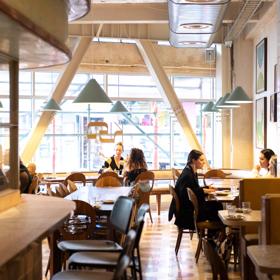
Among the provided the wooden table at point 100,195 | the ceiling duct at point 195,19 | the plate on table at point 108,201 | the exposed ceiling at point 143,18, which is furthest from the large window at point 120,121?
the plate on table at point 108,201

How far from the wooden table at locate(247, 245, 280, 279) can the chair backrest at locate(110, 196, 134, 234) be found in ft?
3.27

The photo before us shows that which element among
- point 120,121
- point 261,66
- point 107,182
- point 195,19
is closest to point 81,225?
point 107,182

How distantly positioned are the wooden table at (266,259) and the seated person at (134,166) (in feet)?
17.1

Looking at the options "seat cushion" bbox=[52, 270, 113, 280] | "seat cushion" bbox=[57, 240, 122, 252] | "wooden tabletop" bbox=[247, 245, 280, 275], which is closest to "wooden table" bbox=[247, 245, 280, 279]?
"wooden tabletop" bbox=[247, 245, 280, 275]

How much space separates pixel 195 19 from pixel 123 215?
158 inches

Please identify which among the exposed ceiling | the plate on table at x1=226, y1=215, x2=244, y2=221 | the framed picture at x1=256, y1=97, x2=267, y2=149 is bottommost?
the plate on table at x1=226, y1=215, x2=244, y2=221

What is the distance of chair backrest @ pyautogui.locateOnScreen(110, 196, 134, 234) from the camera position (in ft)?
13.3

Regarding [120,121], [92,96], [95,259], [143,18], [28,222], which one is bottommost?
[95,259]

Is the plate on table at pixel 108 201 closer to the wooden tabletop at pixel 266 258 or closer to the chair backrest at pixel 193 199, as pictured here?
the chair backrest at pixel 193 199

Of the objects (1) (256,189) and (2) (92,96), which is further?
(2) (92,96)

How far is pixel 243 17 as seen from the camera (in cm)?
903

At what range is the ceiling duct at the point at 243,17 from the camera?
8.14m

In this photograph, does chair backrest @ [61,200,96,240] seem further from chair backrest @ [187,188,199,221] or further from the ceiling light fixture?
the ceiling light fixture

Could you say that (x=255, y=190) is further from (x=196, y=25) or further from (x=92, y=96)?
(x=196, y=25)
